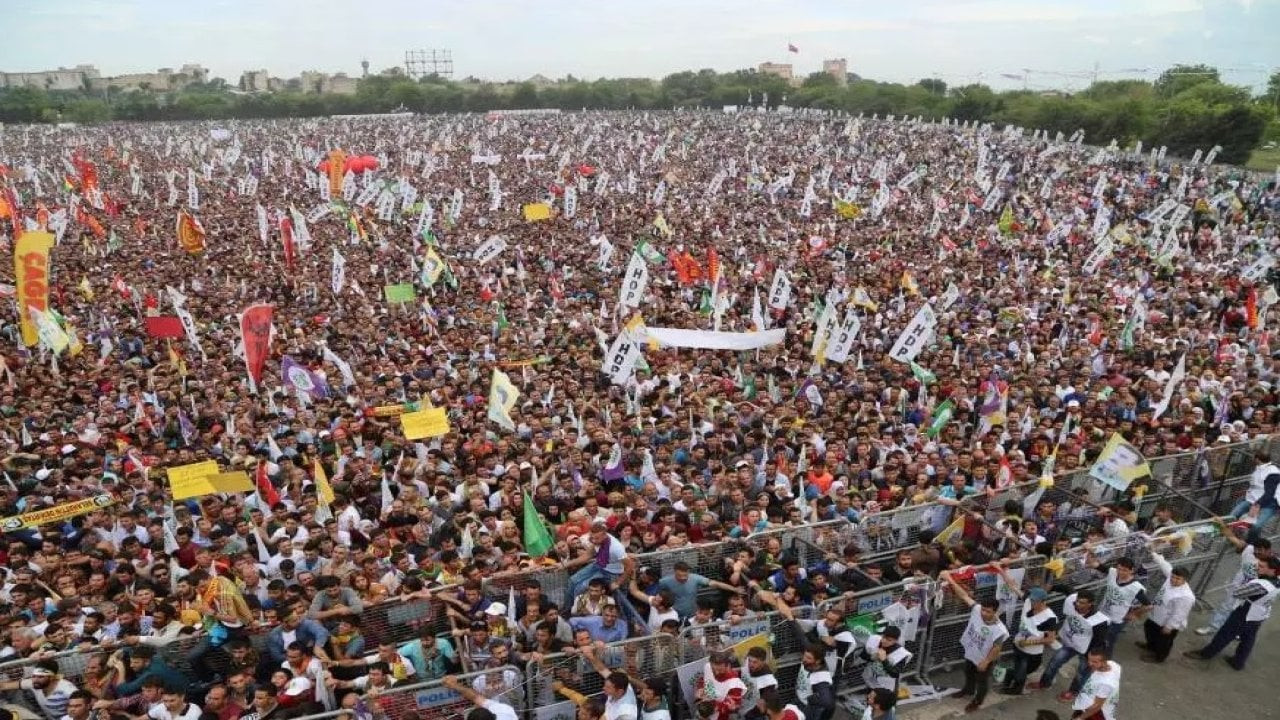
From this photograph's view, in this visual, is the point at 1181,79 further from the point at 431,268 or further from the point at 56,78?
the point at 56,78

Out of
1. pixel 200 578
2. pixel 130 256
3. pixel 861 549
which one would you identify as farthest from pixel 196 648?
pixel 130 256

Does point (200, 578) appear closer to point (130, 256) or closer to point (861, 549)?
point (861, 549)

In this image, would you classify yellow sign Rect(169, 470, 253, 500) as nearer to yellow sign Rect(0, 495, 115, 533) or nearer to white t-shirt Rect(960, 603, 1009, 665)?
yellow sign Rect(0, 495, 115, 533)

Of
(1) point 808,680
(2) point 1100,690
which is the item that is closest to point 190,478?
(1) point 808,680

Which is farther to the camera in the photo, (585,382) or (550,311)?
(550,311)

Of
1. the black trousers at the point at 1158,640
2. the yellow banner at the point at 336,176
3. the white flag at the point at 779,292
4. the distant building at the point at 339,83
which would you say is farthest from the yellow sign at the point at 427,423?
the distant building at the point at 339,83

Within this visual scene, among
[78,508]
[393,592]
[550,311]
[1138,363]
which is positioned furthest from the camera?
[550,311]
